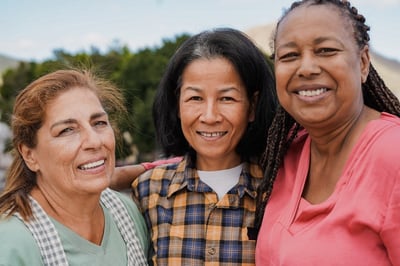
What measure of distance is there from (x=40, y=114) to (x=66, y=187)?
1.26ft

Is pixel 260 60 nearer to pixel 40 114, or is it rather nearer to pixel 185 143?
pixel 185 143

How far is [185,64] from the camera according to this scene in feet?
10.5

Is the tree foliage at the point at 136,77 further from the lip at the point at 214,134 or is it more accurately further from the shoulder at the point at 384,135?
the shoulder at the point at 384,135

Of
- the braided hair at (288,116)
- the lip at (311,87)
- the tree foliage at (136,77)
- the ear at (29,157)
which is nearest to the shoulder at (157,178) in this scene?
the braided hair at (288,116)

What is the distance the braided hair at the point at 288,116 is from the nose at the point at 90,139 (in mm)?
871

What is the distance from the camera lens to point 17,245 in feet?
8.28

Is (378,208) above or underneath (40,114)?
underneath

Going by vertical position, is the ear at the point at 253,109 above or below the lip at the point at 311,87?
below

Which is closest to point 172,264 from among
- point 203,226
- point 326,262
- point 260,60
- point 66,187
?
point 203,226

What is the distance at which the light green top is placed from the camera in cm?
251

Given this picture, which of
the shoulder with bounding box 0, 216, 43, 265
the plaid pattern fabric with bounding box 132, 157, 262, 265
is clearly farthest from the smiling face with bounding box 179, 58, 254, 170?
the shoulder with bounding box 0, 216, 43, 265

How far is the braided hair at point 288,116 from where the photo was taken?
2.45 metres

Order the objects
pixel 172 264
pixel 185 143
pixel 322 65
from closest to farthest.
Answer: pixel 322 65 → pixel 172 264 → pixel 185 143

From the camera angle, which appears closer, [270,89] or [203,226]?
[203,226]
